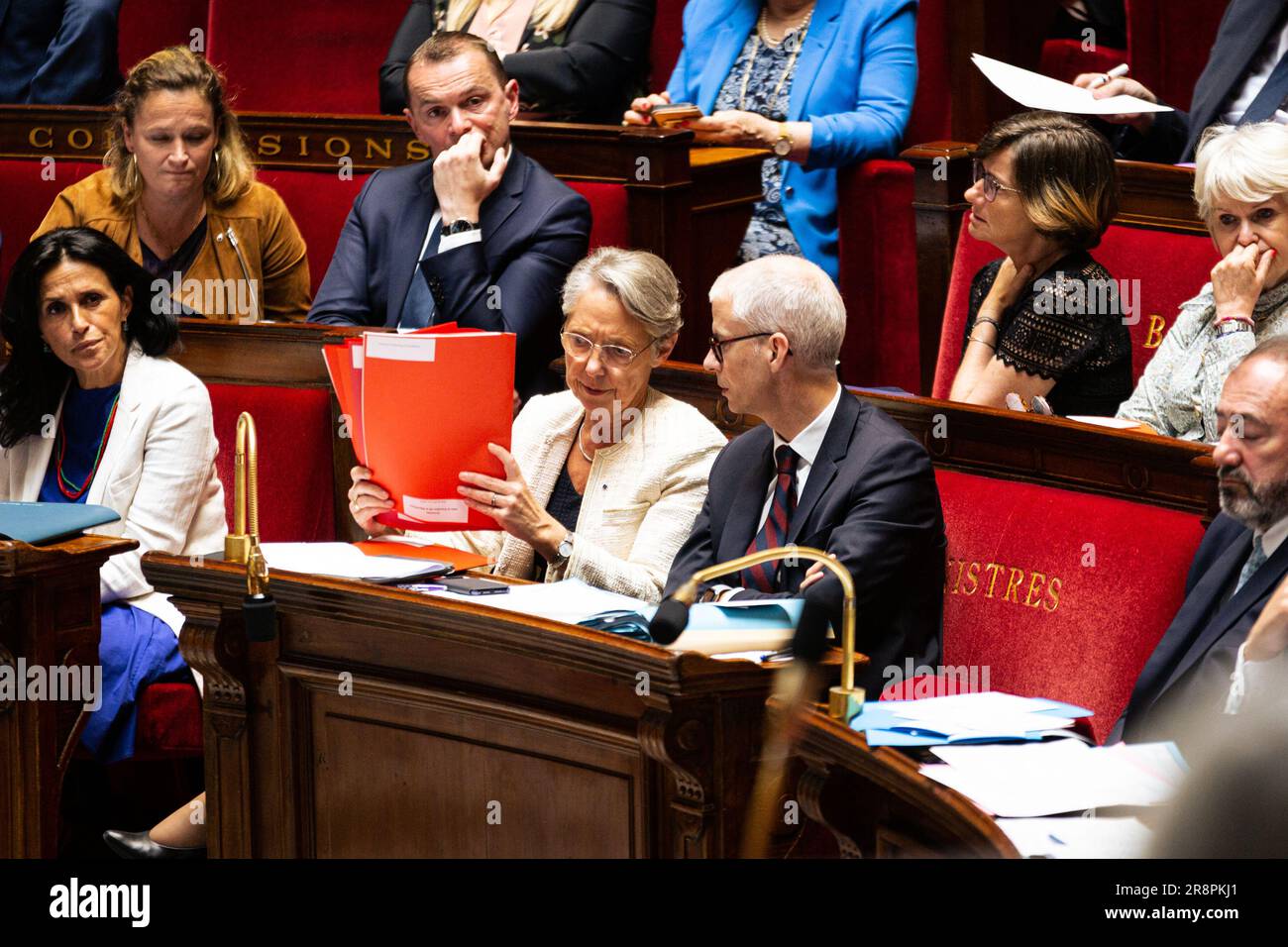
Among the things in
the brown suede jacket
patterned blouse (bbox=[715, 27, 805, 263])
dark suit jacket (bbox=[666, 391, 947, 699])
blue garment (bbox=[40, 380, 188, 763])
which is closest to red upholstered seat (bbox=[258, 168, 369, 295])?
the brown suede jacket

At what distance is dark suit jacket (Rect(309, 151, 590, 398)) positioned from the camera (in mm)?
3578

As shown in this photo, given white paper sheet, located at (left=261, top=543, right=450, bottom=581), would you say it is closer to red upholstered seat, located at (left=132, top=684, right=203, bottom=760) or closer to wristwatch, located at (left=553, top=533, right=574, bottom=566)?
wristwatch, located at (left=553, top=533, right=574, bottom=566)

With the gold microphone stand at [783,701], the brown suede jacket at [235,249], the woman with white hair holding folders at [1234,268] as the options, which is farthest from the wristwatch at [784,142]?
the gold microphone stand at [783,701]

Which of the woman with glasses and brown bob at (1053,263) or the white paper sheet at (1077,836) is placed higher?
the woman with glasses and brown bob at (1053,263)

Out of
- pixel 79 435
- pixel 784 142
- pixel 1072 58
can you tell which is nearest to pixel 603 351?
pixel 79 435

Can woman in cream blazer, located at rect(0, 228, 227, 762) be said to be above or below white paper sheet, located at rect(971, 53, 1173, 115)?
below

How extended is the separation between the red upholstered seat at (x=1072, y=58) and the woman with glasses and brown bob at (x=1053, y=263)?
5.33 feet

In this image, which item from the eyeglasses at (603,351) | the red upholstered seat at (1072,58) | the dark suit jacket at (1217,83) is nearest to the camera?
the eyeglasses at (603,351)

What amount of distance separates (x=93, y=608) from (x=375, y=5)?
2.67 meters

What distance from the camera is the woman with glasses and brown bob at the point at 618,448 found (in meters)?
2.89

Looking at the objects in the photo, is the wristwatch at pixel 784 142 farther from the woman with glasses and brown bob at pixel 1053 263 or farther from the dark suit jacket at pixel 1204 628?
the dark suit jacket at pixel 1204 628

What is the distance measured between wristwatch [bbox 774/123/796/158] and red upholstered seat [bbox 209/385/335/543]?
1.15m

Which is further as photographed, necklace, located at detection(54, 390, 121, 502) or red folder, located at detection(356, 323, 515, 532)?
necklace, located at detection(54, 390, 121, 502)

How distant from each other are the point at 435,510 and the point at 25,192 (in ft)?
7.58
